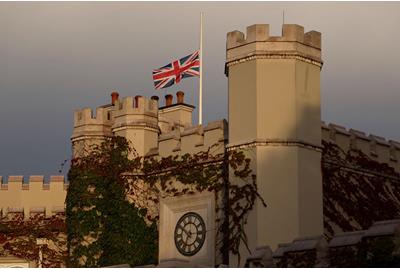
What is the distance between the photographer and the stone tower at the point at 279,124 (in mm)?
25188

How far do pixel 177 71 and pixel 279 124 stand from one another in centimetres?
655

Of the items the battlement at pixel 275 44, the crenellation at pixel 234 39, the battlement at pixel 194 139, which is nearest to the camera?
the battlement at pixel 275 44

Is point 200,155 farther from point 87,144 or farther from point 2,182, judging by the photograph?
point 2,182

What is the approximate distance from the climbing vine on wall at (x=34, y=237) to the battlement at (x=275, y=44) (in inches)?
334

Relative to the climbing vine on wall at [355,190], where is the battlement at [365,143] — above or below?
above

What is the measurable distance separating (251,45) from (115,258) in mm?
7577

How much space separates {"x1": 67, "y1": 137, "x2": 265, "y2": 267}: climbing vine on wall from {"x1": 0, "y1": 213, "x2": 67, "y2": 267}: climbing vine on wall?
92 cm

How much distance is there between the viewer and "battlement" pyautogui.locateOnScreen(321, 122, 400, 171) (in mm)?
28178

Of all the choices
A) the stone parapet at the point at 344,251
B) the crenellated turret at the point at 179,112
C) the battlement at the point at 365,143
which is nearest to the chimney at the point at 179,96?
the crenellated turret at the point at 179,112

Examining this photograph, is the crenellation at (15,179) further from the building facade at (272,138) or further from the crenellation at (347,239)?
the crenellation at (347,239)

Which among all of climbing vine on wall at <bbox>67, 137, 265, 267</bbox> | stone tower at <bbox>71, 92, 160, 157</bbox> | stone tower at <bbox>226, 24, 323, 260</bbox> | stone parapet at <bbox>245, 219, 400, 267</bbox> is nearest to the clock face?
climbing vine on wall at <bbox>67, 137, 265, 267</bbox>

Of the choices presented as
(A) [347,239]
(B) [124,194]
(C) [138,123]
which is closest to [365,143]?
(C) [138,123]

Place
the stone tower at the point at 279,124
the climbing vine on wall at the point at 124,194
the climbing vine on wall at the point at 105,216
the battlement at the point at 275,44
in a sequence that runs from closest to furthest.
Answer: the stone tower at the point at 279,124 < the battlement at the point at 275,44 < the climbing vine on wall at the point at 124,194 < the climbing vine on wall at the point at 105,216

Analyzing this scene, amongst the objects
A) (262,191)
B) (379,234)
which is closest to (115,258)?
(262,191)
